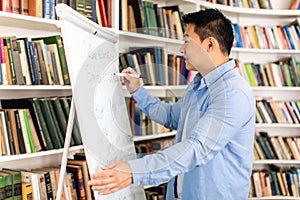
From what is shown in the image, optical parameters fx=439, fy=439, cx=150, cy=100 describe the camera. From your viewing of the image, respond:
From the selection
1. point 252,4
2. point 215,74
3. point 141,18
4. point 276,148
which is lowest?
point 276,148

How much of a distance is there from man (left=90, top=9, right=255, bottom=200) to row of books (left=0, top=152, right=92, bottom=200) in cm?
48

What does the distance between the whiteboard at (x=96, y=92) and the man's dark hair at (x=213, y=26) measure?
0.37 m

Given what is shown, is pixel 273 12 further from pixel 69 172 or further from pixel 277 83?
pixel 69 172

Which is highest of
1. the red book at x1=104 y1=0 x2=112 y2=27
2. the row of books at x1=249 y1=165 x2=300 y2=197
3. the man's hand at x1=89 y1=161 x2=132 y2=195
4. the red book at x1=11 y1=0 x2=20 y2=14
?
the red book at x1=104 y1=0 x2=112 y2=27

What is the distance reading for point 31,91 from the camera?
7.50 feet

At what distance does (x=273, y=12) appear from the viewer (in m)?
3.48

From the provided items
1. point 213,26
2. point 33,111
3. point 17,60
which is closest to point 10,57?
point 17,60

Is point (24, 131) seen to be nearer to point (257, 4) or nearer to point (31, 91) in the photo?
point (31, 91)

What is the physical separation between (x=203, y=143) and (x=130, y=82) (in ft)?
1.70

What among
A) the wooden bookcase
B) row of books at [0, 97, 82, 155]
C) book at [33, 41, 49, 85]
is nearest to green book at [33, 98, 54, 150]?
row of books at [0, 97, 82, 155]

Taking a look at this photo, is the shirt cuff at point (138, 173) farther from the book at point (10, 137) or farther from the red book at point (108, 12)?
the red book at point (108, 12)

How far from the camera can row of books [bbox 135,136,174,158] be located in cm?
195

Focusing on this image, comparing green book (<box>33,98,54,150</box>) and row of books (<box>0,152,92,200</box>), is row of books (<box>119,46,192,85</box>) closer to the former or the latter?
green book (<box>33,98,54,150</box>)

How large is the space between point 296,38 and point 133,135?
205cm
